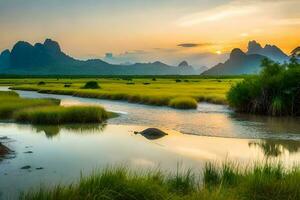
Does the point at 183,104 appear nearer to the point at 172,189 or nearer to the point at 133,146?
the point at 133,146

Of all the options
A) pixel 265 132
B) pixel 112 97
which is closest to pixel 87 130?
pixel 265 132

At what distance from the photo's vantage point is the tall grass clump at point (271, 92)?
3481 centimetres

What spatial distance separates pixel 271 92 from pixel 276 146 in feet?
53.3

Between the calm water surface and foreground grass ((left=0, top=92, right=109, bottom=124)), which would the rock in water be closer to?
the calm water surface

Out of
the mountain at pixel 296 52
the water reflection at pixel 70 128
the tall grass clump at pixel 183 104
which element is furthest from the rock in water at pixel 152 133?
the mountain at pixel 296 52

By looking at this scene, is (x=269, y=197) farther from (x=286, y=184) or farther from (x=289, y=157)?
(x=289, y=157)

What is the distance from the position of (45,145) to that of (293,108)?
72.6 ft

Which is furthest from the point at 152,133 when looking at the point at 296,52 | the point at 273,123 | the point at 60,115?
the point at 296,52

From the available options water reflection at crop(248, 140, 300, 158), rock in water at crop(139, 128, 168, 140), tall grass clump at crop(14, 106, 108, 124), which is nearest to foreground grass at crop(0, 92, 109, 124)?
tall grass clump at crop(14, 106, 108, 124)

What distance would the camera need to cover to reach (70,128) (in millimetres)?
25531

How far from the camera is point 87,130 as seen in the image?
25.2m

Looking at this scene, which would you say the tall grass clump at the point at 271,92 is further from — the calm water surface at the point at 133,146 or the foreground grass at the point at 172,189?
the foreground grass at the point at 172,189

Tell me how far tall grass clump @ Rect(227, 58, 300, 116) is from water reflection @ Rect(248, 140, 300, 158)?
13.2m

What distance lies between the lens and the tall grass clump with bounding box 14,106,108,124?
89.8ft
